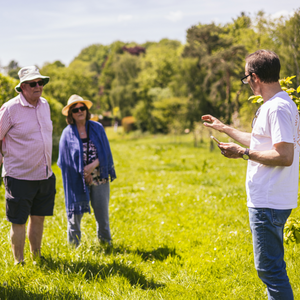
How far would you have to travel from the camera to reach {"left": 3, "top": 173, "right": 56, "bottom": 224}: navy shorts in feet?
11.9

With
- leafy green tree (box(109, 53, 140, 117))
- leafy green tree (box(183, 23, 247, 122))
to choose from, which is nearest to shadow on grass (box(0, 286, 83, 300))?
leafy green tree (box(183, 23, 247, 122))

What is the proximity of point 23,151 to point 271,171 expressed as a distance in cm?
268

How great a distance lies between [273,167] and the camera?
2.27 m

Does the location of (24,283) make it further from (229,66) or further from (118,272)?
(229,66)

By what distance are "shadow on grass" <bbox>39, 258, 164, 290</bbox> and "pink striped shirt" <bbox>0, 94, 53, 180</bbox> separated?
39.7 inches

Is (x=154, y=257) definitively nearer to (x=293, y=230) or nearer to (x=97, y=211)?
(x=97, y=211)

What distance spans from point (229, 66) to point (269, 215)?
2363 centimetres

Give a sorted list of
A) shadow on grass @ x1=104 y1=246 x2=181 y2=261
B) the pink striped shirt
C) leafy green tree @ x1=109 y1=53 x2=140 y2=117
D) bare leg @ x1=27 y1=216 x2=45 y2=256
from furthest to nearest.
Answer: leafy green tree @ x1=109 y1=53 x2=140 y2=117 < shadow on grass @ x1=104 y1=246 x2=181 y2=261 < bare leg @ x1=27 y1=216 x2=45 y2=256 < the pink striped shirt

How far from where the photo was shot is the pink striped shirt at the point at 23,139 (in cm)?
360

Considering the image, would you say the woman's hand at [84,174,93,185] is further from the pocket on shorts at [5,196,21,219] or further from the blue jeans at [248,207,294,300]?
the blue jeans at [248,207,294,300]

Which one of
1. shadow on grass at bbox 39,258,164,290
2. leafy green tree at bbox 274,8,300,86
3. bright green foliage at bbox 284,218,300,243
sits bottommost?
shadow on grass at bbox 39,258,164,290

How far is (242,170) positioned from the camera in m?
9.75

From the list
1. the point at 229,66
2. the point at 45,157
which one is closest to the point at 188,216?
the point at 45,157

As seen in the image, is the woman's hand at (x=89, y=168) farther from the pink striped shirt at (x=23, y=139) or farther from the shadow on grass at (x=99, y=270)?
the shadow on grass at (x=99, y=270)
